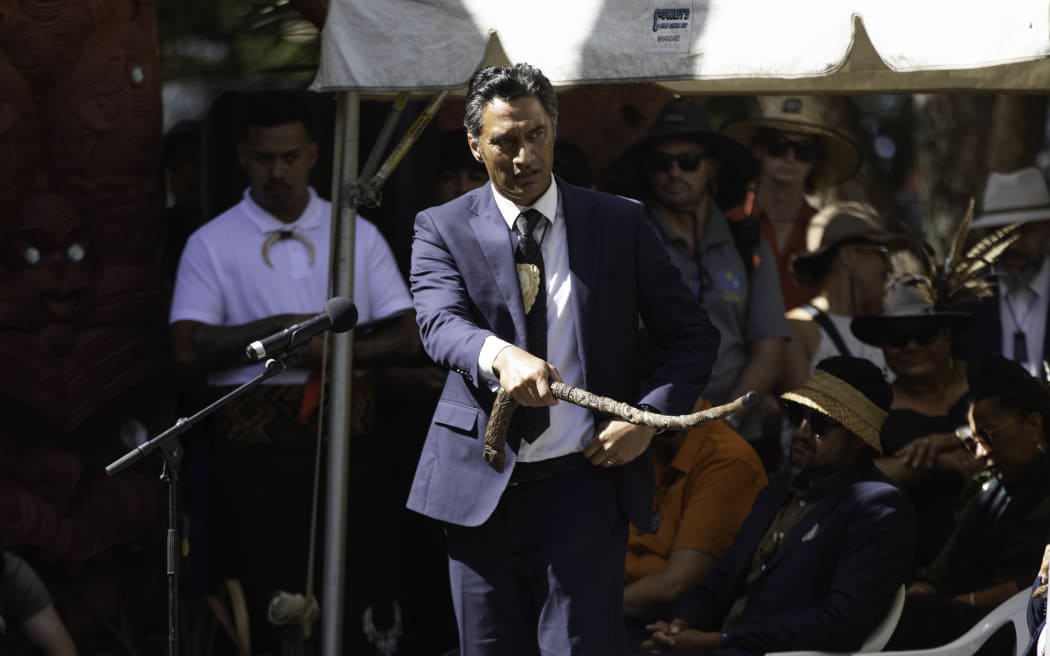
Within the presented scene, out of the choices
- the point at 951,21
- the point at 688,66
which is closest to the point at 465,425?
the point at 688,66

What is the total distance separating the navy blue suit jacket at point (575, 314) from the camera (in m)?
4.31

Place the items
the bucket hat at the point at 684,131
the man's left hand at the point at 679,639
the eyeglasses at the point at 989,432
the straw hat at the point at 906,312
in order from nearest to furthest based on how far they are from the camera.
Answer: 1. the man's left hand at the point at 679,639
2. the eyeglasses at the point at 989,432
3. the straw hat at the point at 906,312
4. the bucket hat at the point at 684,131

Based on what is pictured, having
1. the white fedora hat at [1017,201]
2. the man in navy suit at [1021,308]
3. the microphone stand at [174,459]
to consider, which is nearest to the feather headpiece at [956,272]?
the man in navy suit at [1021,308]

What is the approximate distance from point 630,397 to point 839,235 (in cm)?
311

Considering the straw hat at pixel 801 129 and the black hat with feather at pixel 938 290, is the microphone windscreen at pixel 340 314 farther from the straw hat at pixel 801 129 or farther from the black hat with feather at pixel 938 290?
the straw hat at pixel 801 129

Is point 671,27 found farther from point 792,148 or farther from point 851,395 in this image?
point 792,148

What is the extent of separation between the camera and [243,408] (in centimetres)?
609

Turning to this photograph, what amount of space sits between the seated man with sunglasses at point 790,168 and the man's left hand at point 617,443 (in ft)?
12.2

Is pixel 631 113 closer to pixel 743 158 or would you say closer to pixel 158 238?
pixel 743 158

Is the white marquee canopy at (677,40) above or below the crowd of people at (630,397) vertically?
above

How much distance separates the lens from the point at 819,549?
205 inches

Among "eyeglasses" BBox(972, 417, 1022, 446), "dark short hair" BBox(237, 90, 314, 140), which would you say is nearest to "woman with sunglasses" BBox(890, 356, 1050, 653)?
"eyeglasses" BBox(972, 417, 1022, 446)

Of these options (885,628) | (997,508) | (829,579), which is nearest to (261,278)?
(829,579)

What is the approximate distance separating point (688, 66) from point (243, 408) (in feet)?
6.95
